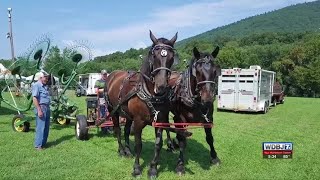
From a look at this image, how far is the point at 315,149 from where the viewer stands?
9.92 metres

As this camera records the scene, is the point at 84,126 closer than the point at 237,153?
No

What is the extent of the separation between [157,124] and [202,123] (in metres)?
1.03

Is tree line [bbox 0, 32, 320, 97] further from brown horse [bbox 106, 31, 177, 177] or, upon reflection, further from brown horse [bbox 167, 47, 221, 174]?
brown horse [bbox 167, 47, 221, 174]

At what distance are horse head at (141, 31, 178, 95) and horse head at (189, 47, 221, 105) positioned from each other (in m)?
0.56

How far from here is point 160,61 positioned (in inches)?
238

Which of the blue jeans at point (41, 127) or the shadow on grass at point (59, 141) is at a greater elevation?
the blue jeans at point (41, 127)

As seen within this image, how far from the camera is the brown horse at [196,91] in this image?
6.40 meters

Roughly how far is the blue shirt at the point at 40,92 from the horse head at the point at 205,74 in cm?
442

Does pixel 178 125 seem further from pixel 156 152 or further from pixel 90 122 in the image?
pixel 90 122

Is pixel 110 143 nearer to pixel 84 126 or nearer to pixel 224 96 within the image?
pixel 84 126

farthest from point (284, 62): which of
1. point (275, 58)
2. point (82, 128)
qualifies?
point (82, 128)

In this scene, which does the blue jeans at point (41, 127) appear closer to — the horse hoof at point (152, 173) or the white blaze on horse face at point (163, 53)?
the horse hoof at point (152, 173)

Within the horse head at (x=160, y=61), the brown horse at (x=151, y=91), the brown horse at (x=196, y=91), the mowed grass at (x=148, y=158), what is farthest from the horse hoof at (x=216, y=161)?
the horse head at (x=160, y=61)

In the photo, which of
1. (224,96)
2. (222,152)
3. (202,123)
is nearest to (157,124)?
(202,123)
